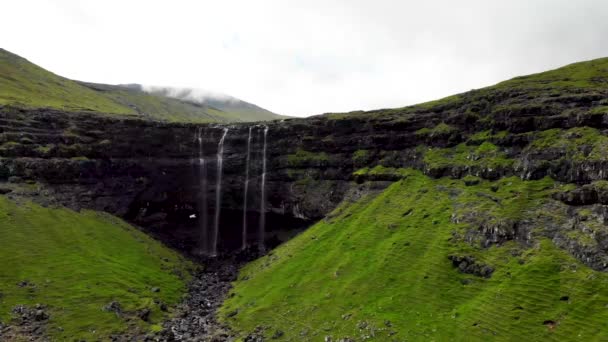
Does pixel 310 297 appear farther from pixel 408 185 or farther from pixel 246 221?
pixel 246 221

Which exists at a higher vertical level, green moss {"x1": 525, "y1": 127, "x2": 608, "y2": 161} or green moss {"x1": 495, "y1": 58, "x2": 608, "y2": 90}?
green moss {"x1": 495, "y1": 58, "x2": 608, "y2": 90}

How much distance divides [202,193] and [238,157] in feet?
43.7

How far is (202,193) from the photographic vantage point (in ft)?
375

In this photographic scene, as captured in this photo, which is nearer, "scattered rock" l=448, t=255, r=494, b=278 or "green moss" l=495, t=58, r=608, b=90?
"scattered rock" l=448, t=255, r=494, b=278

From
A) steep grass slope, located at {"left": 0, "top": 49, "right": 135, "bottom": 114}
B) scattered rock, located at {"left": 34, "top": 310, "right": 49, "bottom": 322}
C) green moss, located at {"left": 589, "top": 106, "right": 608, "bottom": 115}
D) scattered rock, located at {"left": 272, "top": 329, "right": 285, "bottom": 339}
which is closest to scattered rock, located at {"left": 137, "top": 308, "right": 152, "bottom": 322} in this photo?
scattered rock, located at {"left": 34, "top": 310, "right": 49, "bottom": 322}

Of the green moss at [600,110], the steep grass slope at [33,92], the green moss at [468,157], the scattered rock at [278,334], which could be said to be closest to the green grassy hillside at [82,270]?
the scattered rock at [278,334]

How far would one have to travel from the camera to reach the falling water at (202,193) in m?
109

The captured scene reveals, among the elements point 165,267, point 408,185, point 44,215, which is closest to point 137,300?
point 165,267

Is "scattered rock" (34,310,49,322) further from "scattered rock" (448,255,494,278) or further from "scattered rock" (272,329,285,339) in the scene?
"scattered rock" (448,255,494,278)

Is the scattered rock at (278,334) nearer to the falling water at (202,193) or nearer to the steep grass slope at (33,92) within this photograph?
the falling water at (202,193)

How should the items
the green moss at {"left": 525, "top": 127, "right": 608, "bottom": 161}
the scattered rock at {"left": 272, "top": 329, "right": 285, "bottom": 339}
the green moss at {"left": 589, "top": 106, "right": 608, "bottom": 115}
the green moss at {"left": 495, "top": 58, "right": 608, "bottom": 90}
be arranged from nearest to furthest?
the scattered rock at {"left": 272, "top": 329, "right": 285, "bottom": 339} < the green moss at {"left": 525, "top": 127, "right": 608, "bottom": 161} < the green moss at {"left": 589, "top": 106, "right": 608, "bottom": 115} < the green moss at {"left": 495, "top": 58, "right": 608, "bottom": 90}

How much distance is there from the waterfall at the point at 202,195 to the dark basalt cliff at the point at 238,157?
756 mm

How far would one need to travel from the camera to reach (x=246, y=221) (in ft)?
366

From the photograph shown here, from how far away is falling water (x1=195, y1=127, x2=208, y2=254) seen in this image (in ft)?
358
